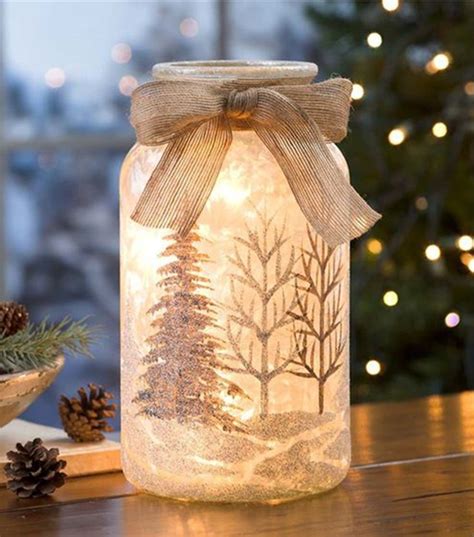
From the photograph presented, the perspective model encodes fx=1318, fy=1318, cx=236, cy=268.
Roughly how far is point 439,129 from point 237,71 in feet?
4.82

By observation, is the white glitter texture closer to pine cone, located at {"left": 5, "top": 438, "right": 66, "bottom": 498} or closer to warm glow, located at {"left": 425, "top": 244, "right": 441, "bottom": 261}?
pine cone, located at {"left": 5, "top": 438, "right": 66, "bottom": 498}

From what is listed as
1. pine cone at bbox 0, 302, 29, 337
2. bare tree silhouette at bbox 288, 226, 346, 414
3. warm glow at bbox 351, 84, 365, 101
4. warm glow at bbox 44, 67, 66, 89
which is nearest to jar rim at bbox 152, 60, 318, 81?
bare tree silhouette at bbox 288, 226, 346, 414

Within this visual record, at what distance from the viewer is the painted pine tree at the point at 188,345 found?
2.70ft

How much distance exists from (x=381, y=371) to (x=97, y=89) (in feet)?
3.23

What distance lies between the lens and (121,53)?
294cm

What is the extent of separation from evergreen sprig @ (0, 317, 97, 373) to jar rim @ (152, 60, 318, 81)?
0.67ft

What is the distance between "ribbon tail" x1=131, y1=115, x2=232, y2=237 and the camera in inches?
31.8

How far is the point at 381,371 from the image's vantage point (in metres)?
2.38

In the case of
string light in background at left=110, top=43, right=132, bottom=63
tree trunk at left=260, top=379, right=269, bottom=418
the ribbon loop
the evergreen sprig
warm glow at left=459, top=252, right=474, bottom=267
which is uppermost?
string light in background at left=110, top=43, right=132, bottom=63

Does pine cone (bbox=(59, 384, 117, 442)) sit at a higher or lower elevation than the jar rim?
lower

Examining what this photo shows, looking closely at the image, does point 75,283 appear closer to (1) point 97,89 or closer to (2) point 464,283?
(1) point 97,89

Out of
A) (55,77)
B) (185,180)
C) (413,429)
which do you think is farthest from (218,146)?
(55,77)

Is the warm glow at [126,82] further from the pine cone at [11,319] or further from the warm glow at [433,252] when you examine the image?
the pine cone at [11,319]

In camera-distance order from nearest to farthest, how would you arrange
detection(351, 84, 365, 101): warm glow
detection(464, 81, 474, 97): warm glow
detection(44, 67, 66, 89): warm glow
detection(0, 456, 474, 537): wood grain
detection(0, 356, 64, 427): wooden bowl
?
detection(0, 456, 474, 537): wood grain < detection(0, 356, 64, 427): wooden bowl < detection(351, 84, 365, 101): warm glow < detection(464, 81, 474, 97): warm glow < detection(44, 67, 66, 89): warm glow
